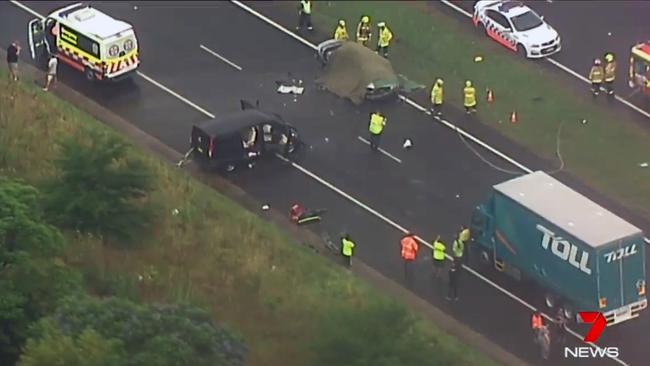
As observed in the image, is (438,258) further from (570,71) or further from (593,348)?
(570,71)

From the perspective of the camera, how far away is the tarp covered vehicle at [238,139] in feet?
183

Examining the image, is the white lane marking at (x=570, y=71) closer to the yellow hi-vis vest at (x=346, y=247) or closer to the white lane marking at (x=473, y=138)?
the white lane marking at (x=473, y=138)

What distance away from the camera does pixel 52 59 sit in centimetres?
6122

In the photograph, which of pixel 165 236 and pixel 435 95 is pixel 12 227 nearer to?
pixel 165 236

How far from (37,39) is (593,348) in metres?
24.0

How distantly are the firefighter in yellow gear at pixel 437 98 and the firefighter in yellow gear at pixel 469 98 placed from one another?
31.1 inches

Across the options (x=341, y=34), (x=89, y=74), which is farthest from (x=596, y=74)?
(x=89, y=74)

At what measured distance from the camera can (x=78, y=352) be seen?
38.3 metres

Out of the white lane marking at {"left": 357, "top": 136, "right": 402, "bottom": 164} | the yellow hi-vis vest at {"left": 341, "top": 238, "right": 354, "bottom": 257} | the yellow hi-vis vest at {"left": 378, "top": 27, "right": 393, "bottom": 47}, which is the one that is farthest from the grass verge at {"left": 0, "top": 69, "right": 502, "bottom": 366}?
the yellow hi-vis vest at {"left": 378, "top": 27, "right": 393, "bottom": 47}

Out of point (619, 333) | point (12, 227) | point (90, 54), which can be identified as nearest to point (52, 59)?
point (90, 54)

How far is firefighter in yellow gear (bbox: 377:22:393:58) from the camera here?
6303 cm

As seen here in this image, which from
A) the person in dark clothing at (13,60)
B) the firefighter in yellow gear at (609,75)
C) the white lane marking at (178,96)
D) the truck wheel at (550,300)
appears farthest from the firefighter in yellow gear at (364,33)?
the truck wheel at (550,300)

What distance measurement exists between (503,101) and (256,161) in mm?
9069

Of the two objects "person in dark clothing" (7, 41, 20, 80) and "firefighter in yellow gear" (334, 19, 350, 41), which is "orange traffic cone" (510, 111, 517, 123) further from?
"person in dark clothing" (7, 41, 20, 80)
